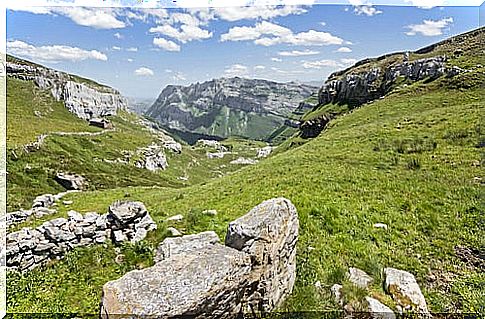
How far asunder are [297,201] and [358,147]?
505 inches

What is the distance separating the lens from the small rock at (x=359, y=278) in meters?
8.04

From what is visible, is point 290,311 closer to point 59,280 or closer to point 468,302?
point 468,302

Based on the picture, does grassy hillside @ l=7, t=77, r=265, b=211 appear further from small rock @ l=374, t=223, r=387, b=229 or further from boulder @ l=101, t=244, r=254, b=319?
small rock @ l=374, t=223, r=387, b=229

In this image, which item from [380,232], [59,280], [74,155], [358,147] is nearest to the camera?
[59,280]

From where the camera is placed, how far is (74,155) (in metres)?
92.6

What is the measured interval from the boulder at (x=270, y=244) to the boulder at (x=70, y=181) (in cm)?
6960

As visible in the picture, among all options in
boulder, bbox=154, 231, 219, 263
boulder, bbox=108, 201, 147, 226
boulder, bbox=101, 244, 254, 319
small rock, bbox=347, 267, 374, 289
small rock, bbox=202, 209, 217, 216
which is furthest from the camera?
small rock, bbox=202, 209, 217, 216

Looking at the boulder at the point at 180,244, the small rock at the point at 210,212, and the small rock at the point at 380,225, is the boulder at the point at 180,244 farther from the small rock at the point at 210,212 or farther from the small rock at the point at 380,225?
the small rock at the point at 380,225

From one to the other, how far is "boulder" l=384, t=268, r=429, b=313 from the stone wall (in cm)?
756

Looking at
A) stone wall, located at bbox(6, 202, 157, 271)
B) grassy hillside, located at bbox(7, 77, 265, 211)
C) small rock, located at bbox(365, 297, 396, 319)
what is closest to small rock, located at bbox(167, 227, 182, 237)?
stone wall, located at bbox(6, 202, 157, 271)

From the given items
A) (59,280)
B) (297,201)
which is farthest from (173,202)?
(59,280)

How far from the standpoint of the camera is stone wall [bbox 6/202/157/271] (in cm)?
1033

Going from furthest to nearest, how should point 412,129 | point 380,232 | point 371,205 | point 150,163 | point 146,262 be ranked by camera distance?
point 150,163, point 412,129, point 371,205, point 380,232, point 146,262

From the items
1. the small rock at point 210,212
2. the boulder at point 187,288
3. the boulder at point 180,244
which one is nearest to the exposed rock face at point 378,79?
the small rock at point 210,212
